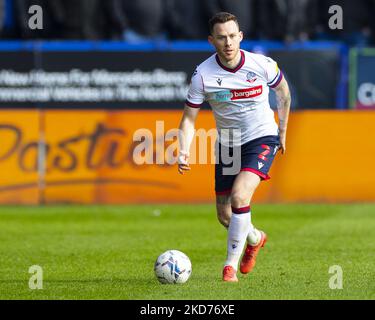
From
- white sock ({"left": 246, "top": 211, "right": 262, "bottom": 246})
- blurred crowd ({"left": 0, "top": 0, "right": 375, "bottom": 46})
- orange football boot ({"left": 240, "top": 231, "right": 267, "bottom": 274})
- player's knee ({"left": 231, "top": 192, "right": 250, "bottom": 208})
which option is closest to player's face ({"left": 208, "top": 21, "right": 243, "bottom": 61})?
player's knee ({"left": 231, "top": 192, "right": 250, "bottom": 208})

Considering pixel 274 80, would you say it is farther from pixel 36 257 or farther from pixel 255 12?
pixel 255 12

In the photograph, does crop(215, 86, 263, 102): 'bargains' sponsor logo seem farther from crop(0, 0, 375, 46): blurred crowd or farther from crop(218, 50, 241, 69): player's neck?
crop(0, 0, 375, 46): blurred crowd

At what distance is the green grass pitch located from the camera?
10.1 m

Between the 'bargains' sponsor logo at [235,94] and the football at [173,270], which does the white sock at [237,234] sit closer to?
the football at [173,270]

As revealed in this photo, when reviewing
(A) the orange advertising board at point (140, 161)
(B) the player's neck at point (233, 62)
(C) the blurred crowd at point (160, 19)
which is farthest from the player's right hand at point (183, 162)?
(C) the blurred crowd at point (160, 19)

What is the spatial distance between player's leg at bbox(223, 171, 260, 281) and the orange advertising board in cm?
912

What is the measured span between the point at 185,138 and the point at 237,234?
3.50ft

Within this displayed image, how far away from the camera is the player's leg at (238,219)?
10.6 meters

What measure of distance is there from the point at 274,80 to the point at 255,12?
41.9 feet

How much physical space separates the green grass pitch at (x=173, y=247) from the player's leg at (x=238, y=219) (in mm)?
278

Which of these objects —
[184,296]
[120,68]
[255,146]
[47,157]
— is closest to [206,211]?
[47,157]

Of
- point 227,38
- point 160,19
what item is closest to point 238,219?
point 227,38

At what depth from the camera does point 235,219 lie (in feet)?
34.9
